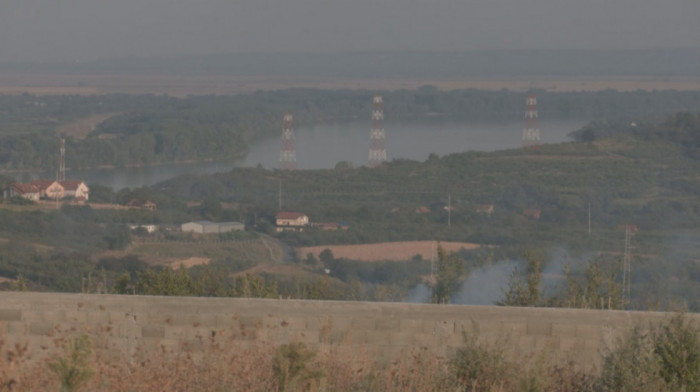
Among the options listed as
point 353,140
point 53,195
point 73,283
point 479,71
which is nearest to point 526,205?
point 53,195

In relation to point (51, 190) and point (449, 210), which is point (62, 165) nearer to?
point (51, 190)

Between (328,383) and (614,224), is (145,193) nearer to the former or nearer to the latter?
(614,224)

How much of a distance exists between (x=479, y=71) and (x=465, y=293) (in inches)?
2373

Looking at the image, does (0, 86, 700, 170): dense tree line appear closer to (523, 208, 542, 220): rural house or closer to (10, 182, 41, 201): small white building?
(10, 182, 41, 201): small white building

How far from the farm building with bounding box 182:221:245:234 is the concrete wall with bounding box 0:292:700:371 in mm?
13689

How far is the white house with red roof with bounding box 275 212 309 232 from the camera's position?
65.2ft

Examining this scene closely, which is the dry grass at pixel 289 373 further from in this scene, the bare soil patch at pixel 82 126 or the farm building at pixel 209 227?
the bare soil patch at pixel 82 126

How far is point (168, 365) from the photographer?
3527mm

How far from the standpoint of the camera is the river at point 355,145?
3166cm

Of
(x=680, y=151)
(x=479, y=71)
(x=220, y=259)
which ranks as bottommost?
(x=220, y=259)

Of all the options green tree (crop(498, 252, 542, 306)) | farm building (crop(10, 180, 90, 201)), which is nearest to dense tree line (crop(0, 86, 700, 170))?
farm building (crop(10, 180, 90, 201))

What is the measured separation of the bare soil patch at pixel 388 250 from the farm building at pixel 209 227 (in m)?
1.86

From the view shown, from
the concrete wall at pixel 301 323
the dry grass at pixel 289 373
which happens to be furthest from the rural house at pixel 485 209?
the dry grass at pixel 289 373

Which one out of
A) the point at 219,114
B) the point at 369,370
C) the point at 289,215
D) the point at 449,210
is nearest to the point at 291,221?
the point at 289,215
